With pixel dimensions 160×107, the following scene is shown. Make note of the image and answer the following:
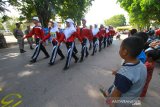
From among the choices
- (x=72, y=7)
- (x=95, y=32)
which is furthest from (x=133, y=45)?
(x=72, y=7)

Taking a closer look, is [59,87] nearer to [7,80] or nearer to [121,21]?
[7,80]

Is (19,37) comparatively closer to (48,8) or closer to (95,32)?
(95,32)

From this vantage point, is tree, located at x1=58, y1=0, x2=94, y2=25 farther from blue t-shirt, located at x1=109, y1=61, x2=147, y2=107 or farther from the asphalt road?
blue t-shirt, located at x1=109, y1=61, x2=147, y2=107

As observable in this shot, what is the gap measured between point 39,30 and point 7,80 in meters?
3.65

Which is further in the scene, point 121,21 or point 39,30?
point 121,21

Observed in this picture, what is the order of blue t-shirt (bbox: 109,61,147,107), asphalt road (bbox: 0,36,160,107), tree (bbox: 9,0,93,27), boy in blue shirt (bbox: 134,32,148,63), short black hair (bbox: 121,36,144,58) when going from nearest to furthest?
blue t-shirt (bbox: 109,61,147,107) → short black hair (bbox: 121,36,144,58) → boy in blue shirt (bbox: 134,32,148,63) → asphalt road (bbox: 0,36,160,107) → tree (bbox: 9,0,93,27)

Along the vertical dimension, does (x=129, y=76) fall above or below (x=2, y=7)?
below

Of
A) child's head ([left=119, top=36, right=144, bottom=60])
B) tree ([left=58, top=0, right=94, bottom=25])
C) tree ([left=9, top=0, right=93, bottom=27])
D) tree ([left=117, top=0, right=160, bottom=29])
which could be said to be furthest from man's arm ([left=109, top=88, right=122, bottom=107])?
tree ([left=58, top=0, right=94, bottom=25])

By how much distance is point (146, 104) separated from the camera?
176 inches

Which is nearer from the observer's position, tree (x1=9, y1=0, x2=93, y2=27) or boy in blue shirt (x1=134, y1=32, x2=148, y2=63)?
→ boy in blue shirt (x1=134, y1=32, x2=148, y2=63)

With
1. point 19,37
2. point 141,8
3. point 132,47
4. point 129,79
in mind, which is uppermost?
point 141,8

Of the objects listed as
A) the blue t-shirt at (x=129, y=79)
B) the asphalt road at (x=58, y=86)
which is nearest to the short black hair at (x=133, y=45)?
the blue t-shirt at (x=129, y=79)

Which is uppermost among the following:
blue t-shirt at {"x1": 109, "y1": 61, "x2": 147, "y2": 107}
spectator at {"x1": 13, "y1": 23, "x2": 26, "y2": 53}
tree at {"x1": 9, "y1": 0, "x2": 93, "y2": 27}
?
tree at {"x1": 9, "y1": 0, "x2": 93, "y2": 27}

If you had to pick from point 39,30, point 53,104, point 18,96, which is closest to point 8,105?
point 18,96
